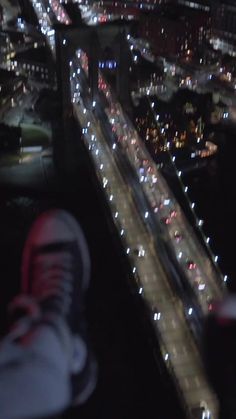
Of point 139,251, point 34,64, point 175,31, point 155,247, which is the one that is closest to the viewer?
point 139,251

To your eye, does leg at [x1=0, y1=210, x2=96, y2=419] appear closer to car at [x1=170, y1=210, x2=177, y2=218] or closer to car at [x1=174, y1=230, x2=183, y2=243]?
car at [x1=174, y1=230, x2=183, y2=243]

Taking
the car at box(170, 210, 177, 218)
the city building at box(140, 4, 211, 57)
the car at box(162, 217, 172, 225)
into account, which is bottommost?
the car at box(162, 217, 172, 225)

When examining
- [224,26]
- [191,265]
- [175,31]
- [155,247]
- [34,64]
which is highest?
[224,26]

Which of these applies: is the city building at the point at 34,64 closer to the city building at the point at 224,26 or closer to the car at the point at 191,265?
the city building at the point at 224,26

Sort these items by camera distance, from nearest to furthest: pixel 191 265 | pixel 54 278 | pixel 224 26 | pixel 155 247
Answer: pixel 54 278
pixel 191 265
pixel 155 247
pixel 224 26

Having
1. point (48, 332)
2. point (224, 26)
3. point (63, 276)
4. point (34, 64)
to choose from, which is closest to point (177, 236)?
point (63, 276)

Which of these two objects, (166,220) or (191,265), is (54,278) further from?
(166,220)

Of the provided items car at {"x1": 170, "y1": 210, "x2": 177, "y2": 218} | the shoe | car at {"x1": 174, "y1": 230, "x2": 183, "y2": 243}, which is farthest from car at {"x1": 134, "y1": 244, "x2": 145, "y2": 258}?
the shoe
